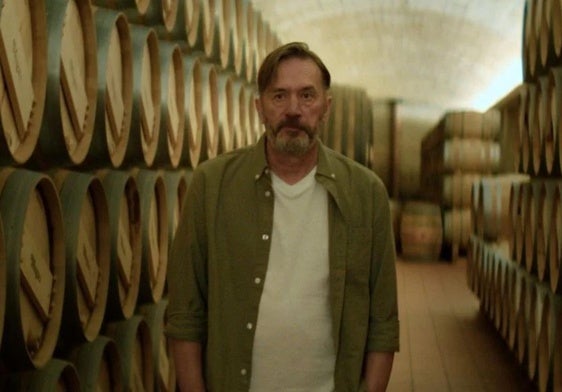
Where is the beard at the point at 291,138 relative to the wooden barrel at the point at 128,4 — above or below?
below

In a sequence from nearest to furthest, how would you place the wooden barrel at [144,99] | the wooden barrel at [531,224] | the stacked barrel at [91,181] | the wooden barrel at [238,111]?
the stacked barrel at [91,181], the wooden barrel at [144,99], the wooden barrel at [531,224], the wooden barrel at [238,111]

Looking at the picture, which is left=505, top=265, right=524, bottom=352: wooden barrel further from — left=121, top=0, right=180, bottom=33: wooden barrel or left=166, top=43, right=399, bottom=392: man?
left=166, top=43, right=399, bottom=392: man

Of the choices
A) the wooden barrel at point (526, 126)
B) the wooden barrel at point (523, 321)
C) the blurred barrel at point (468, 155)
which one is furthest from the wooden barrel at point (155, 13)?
the blurred barrel at point (468, 155)

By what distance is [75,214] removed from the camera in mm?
2502

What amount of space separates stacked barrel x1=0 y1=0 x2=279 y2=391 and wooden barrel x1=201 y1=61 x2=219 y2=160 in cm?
11

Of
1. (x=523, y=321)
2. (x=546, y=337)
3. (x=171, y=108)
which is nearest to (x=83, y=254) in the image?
(x=171, y=108)

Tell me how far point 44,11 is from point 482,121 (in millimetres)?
9385

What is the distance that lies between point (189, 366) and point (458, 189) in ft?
30.1

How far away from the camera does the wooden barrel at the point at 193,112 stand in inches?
169

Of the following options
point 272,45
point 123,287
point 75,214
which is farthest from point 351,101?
point 75,214

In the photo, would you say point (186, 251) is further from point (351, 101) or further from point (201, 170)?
point (351, 101)

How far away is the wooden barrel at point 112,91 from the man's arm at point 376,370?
1.12 meters

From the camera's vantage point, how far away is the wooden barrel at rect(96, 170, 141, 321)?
2.92m

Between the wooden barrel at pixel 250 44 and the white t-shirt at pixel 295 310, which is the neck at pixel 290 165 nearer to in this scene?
the white t-shirt at pixel 295 310
